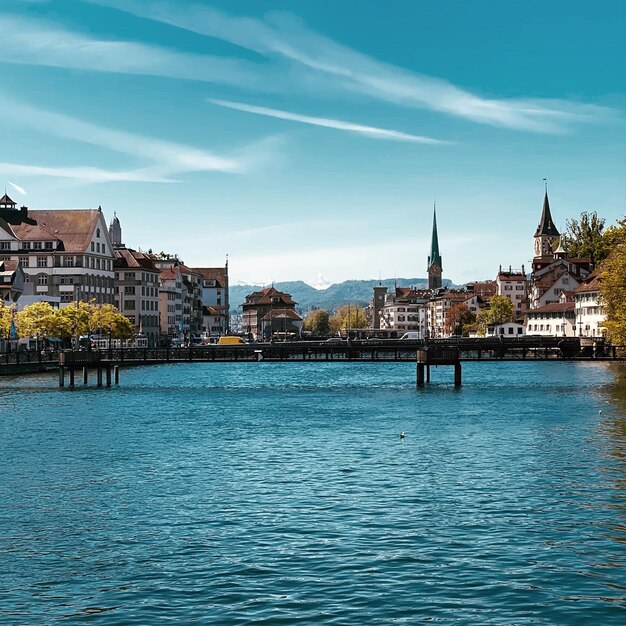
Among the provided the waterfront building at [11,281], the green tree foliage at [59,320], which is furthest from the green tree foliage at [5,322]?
the waterfront building at [11,281]

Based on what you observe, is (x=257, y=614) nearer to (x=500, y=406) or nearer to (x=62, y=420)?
(x=62, y=420)

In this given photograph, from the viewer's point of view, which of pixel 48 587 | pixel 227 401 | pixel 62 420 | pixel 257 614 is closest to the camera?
pixel 257 614

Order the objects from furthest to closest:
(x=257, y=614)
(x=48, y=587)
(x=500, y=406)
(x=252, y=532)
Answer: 1. (x=500, y=406)
2. (x=252, y=532)
3. (x=48, y=587)
4. (x=257, y=614)

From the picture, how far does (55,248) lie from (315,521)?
486 ft

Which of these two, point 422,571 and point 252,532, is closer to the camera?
point 422,571

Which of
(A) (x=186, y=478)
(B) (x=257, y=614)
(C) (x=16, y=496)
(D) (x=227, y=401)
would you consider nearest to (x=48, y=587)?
(B) (x=257, y=614)

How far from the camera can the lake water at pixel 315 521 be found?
2294 cm

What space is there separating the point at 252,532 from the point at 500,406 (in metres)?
48.7

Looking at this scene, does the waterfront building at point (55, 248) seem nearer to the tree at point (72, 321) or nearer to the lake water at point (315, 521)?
the tree at point (72, 321)

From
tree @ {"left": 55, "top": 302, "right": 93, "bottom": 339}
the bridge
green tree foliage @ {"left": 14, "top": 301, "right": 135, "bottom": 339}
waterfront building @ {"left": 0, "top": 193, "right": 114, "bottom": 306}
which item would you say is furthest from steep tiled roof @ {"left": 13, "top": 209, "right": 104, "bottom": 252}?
the bridge

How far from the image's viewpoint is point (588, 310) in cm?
17950

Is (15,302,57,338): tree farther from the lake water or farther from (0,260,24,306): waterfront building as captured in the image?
the lake water

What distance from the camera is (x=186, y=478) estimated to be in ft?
133

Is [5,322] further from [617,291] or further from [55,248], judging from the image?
[617,291]
